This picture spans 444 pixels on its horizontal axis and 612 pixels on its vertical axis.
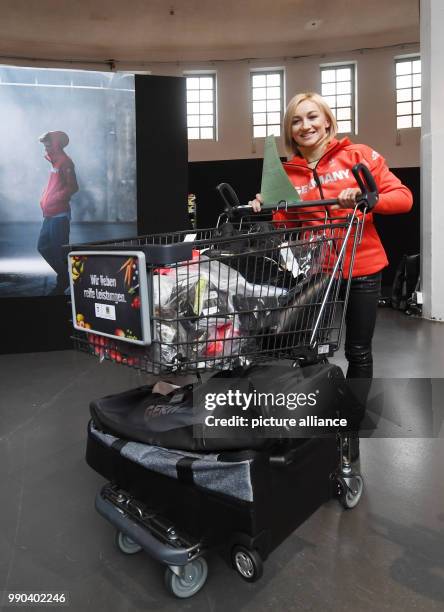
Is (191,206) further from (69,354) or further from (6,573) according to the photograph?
(6,573)

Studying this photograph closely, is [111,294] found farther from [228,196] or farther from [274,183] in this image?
[228,196]

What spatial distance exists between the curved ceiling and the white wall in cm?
24

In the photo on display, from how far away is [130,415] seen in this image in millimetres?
1555

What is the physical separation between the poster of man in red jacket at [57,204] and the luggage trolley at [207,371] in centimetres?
326

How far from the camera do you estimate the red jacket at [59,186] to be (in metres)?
4.51

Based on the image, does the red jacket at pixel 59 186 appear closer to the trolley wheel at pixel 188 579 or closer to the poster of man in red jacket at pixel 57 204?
the poster of man in red jacket at pixel 57 204

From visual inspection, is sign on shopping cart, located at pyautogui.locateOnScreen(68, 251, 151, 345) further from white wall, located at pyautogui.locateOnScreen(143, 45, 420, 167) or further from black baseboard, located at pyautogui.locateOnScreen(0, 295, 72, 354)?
white wall, located at pyautogui.locateOnScreen(143, 45, 420, 167)

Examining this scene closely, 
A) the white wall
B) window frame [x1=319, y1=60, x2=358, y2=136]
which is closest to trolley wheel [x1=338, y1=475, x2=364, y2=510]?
the white wall

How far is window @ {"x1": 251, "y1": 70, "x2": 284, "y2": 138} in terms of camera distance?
557 inches

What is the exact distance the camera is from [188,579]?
137 cm

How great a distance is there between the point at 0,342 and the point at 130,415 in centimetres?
345

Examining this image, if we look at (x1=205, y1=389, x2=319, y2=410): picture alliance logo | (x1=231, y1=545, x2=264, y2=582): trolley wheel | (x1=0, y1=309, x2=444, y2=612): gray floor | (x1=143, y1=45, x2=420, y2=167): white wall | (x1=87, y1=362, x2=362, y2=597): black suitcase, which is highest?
(x1=143, y1=45, x2=420, y2=167): white wall

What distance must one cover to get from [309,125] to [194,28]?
1226 cm

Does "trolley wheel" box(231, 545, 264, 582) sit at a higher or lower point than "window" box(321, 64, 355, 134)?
lower
